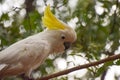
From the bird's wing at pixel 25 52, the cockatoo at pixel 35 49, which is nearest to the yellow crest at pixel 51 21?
the cockatoo at pixel 35 49

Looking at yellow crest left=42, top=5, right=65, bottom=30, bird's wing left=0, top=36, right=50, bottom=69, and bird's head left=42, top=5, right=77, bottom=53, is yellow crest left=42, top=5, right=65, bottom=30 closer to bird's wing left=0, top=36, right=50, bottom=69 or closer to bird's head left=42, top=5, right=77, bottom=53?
bird's head left=42, top=5, right=77, bottom=53


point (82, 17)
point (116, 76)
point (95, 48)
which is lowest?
point (116, 76)

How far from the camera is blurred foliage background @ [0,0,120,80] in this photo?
260 cm

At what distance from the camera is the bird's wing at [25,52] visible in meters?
2.02

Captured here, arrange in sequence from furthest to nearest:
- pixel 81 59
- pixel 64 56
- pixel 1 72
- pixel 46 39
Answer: pixel 64 56, pixel 81 59, pixel 46 39, pixel 1 72

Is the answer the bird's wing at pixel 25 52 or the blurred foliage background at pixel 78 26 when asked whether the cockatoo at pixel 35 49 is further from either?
the blurred foliage background at pixel 78 26

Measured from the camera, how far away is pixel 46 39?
2.19 meters

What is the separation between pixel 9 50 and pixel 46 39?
227mm

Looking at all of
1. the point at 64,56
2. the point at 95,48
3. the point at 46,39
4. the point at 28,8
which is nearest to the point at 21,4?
the point at 28,8

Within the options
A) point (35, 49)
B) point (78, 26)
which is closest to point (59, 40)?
point (35, 49)

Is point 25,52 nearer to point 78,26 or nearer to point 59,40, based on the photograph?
point 59,40

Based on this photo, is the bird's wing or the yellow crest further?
the yellow crest

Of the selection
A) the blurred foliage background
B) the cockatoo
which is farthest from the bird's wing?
the blurred foliage background

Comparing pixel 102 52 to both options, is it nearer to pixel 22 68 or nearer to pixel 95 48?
pixel 95 48
